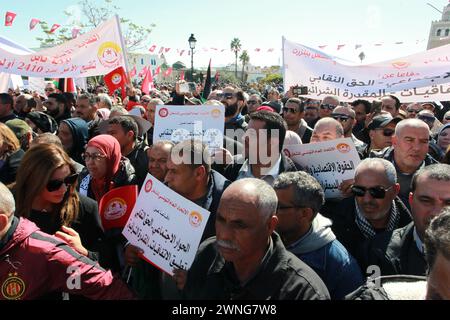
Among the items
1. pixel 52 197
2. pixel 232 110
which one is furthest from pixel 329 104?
pixel 52 197

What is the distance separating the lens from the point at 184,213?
2236 mm

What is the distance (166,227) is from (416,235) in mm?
1457

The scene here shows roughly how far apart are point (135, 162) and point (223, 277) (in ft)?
8.08

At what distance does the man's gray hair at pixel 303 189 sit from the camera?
2445mm

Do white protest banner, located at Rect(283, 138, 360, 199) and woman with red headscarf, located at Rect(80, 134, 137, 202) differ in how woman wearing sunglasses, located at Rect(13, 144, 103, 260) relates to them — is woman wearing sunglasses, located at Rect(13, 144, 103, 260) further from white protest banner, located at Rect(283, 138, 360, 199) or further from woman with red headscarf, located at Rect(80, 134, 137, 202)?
white protest banner, located at Rect(283, 138, 360, 199)

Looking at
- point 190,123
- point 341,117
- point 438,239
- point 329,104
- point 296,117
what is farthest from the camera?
point 329,104

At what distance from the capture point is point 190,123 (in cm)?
452

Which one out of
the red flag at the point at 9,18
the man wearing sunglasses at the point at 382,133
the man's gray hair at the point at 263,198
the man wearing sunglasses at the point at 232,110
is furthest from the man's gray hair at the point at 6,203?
the red flag at the point at 9,18

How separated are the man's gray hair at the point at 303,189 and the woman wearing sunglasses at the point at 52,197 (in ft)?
4.05

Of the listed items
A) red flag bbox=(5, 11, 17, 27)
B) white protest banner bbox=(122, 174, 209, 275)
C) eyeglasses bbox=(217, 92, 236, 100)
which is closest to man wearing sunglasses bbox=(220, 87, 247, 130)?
eyeglasses bbox=(217, 92, 236, 100)

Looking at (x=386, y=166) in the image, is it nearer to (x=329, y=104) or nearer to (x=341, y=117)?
(x=341, y=117)

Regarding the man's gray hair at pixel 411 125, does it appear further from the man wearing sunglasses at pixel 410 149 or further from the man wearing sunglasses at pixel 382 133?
the man wearing sunglasses at pixel 382 133
